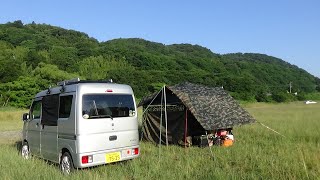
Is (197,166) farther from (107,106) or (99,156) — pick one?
(107,106)

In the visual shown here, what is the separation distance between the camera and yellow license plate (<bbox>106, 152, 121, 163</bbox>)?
8141 mm

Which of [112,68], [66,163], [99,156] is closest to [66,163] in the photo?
[66,163]

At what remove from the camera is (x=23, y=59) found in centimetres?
7238

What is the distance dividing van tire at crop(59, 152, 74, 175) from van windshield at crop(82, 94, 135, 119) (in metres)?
1.09

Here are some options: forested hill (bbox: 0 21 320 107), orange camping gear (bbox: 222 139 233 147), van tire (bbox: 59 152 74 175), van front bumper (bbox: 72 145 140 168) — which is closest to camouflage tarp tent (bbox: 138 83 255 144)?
orange camping gear (bbox: 222 139 233 147)

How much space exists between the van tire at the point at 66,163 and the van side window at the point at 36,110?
6.97ft

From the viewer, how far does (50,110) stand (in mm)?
9195

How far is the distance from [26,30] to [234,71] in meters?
61.6

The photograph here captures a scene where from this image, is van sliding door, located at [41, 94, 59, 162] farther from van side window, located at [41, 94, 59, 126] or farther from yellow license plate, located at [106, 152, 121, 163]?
yellow license plate, located at [106, 152, 121, 163]

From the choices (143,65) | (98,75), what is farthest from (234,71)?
(98,75)

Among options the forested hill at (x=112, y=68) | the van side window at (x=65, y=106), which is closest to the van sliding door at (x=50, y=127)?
the van side window at (x=65, y=106)

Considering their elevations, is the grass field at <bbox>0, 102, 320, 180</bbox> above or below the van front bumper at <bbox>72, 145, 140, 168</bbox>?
below

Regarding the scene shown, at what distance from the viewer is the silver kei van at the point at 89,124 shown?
788cm

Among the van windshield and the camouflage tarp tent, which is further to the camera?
the camouflage tarp tent
